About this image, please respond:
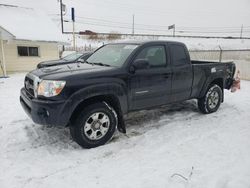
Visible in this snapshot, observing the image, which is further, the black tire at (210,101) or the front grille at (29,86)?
the black tire at (210,101)

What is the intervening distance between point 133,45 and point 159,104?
1.32 meters

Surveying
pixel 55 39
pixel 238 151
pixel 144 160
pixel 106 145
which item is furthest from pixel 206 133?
pixel 55 39

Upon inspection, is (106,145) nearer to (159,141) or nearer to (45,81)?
(159,141)

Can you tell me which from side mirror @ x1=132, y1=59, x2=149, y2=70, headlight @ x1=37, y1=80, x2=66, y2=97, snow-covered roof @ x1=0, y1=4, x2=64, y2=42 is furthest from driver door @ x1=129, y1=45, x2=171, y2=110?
snow-covered roof @ x1=0, y1=4, x2=64, y2=42

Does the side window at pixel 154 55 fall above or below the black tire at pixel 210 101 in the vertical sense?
above

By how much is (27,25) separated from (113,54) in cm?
1435

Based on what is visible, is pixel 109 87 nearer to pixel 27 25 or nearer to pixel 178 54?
pixel 178 54

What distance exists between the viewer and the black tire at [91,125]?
150 inches

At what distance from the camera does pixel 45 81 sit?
3693mm

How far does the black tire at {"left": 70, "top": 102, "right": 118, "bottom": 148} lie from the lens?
382 centimetres

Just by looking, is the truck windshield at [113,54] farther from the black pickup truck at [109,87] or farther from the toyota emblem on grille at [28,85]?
the toyota emblem on grille at [28,85]

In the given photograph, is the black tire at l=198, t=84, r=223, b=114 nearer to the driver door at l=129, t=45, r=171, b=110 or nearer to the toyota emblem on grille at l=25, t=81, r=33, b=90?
the driver door at l=129, t=45, r=171, b=110

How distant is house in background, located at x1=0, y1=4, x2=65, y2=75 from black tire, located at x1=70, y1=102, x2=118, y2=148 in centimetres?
1278

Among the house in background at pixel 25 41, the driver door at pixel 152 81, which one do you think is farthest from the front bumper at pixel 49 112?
the house in background at pixel 25 41
